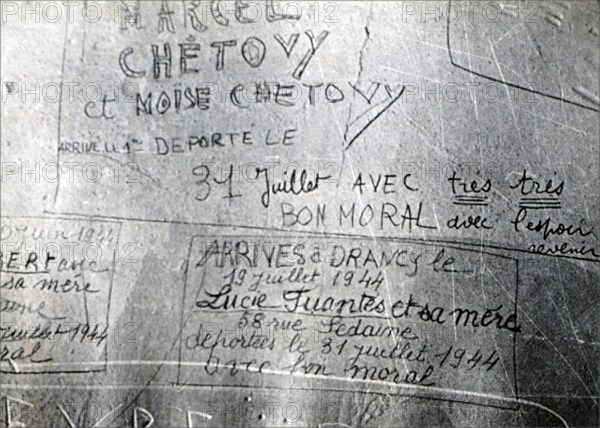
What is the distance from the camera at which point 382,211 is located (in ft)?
9.23

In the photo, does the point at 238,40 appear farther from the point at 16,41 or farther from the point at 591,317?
the point at 591,317

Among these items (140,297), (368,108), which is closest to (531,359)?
(368,108)

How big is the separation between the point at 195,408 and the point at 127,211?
0.94m

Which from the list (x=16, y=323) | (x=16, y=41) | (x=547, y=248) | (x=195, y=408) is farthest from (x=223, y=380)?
(x=16, y=41)

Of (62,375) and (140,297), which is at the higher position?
(140,297)

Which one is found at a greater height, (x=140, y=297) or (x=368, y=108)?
(x=368, y=108)

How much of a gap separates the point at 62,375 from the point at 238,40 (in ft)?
5.62

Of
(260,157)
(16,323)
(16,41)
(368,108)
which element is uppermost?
(16,41)

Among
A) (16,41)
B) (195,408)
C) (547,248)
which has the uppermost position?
(16,41)

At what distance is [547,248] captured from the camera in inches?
111

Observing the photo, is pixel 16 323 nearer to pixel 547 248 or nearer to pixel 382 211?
pixel 382 211

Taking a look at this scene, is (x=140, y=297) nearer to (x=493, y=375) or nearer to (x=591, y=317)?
(x=493, y=375)

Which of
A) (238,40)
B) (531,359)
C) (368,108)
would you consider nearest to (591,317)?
(531,359)

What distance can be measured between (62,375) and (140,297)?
20.0 inches
